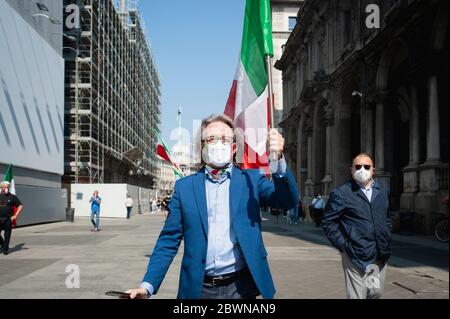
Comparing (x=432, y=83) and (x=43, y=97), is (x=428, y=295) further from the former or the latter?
(x=43, y=97)

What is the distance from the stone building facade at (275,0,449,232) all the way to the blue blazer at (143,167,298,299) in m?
10.3

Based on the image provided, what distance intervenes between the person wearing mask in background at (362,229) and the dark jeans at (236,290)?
6.99 feet

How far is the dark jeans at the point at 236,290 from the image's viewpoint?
3.13m

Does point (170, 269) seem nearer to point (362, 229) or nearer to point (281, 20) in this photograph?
point (362, 229)

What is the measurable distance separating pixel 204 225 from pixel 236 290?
0.42 meters

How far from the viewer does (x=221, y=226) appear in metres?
3.20

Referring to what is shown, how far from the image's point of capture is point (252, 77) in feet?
14.8

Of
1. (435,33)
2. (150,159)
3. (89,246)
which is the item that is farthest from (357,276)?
(150,159)

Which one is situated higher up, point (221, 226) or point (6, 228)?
point (221, 226)

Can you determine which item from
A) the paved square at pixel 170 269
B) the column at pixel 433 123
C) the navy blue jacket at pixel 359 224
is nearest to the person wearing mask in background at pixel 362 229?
the navy blue jacket at pixel 359 224

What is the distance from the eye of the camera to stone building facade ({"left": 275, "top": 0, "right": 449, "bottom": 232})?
18578 mm

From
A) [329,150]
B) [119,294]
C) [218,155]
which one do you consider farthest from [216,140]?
[329,150]

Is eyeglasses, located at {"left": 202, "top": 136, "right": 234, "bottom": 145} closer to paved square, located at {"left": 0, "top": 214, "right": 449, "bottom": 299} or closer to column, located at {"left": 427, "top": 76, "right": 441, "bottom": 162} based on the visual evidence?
paved square, located at {"left": 0, "top": 214, "right": 449, "bottom": 299}
